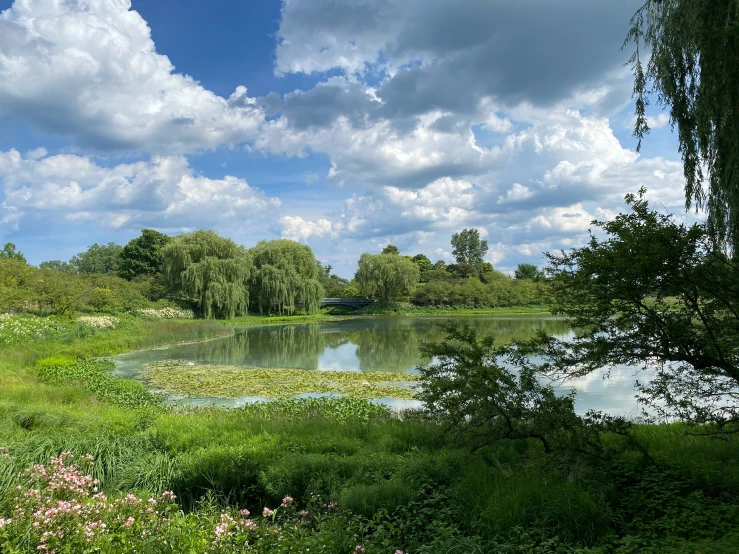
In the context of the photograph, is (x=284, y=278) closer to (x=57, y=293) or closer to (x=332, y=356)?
(x=57, y=293)

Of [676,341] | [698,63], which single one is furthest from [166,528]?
[698,63]

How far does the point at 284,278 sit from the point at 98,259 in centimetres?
6805

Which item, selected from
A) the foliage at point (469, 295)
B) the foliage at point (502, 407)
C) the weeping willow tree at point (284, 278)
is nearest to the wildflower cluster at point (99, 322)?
the weeping willow tree at point (284, 278)

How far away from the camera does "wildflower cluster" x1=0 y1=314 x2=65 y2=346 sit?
1833 centimetres

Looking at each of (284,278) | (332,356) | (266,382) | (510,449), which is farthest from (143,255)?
(510,449)

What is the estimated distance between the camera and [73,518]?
3.75 m

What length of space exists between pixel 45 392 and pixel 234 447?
262 inches

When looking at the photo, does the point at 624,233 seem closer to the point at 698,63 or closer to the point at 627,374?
the point at 698,63

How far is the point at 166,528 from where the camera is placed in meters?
3.77

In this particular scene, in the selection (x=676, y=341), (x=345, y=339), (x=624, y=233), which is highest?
(x=624, y=233)

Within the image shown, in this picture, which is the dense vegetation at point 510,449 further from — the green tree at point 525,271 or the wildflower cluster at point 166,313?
the green tree at point 525,271

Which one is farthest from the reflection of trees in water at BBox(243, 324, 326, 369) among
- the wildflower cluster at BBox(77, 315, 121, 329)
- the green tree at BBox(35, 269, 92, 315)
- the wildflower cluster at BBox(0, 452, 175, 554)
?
the wildflower cluster at BBox(0, 452, 175, 554)

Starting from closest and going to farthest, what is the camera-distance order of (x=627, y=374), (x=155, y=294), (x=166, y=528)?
(x=166, y=528)
(x=627, y=374)
(x=155, y=294)

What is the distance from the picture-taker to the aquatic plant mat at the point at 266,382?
42.7 feet
